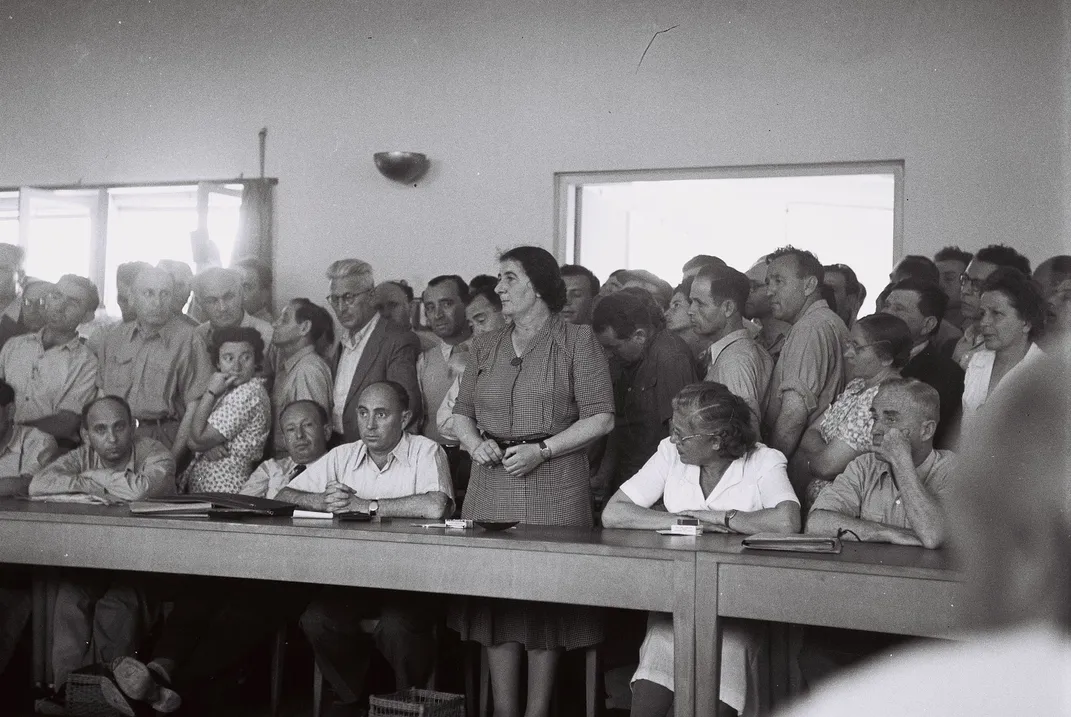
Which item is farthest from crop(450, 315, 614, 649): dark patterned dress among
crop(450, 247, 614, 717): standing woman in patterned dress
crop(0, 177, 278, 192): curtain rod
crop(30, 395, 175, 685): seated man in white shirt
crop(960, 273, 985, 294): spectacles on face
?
crop(0, 177, 278, 192): curtain rod

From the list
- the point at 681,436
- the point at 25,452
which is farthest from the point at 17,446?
the point at 681,436

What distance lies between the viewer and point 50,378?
4.57m

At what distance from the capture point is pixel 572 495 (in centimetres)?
322

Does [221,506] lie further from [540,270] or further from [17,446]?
[17,446]

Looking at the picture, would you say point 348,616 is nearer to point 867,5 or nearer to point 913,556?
point 913,556

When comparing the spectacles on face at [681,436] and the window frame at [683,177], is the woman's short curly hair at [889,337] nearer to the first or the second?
the spectacles on face at [681,436]

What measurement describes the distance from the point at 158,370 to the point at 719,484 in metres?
2.34

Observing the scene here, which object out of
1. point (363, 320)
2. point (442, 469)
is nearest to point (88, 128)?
point (363, 320)

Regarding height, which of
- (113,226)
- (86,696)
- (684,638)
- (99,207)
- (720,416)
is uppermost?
(99,207)

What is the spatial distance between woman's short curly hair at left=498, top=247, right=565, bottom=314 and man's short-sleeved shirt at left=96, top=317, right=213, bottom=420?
1.61 m

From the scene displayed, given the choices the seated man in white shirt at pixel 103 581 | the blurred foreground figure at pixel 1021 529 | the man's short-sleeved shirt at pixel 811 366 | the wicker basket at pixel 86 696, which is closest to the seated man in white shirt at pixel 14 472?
the seated man in white shirt at pixel 103 581

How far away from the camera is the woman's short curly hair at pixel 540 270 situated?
3.31 m

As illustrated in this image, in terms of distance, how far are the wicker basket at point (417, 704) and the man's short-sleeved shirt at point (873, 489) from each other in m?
1.15

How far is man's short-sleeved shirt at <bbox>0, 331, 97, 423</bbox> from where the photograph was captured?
452cm
